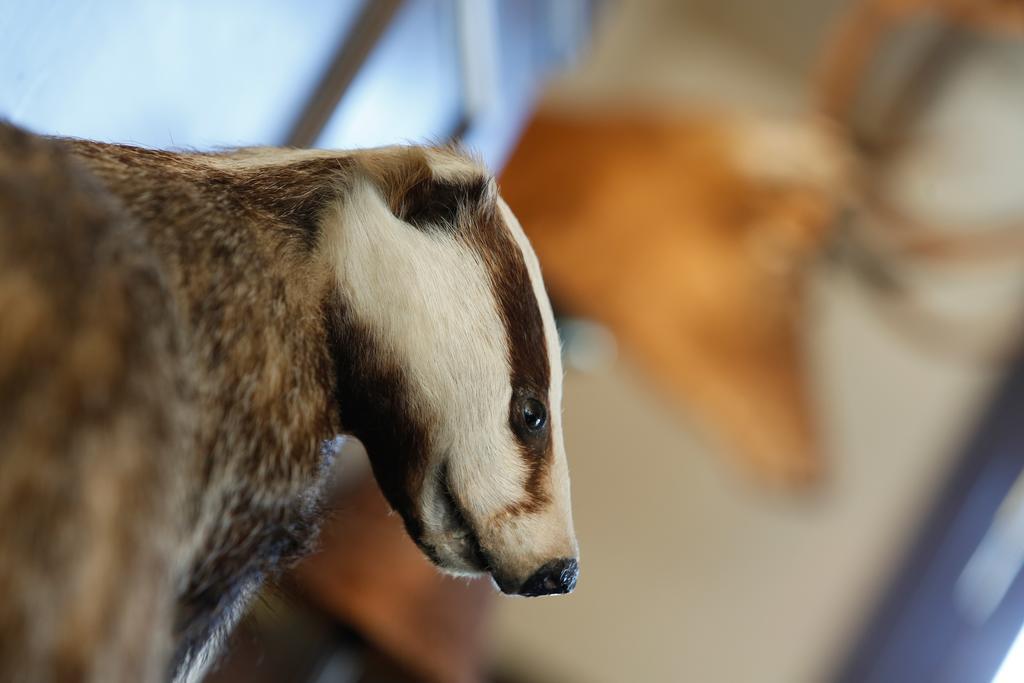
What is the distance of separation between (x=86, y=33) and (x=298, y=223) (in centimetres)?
23

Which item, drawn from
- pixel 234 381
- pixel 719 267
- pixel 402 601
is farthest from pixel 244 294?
pixel 719 267

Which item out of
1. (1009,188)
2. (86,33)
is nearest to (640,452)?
(1009,188)

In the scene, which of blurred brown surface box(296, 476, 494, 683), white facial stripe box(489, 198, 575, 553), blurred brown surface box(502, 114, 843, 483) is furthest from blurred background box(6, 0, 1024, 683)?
white facial stripe box(489, 198, 575, 553)

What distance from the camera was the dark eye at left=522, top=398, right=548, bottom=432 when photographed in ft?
1.12

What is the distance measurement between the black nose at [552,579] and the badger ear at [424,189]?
0.39 ft

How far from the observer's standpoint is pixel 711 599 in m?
1.35

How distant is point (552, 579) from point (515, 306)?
0.09 meters

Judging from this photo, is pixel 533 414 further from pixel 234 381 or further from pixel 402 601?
pixel 402 601

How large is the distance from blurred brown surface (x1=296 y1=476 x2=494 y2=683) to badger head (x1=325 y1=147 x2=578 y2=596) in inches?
12.7

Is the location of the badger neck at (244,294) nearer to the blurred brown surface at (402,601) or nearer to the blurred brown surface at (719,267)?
the blurred brown surface at (402,601)

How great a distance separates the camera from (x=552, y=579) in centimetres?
34

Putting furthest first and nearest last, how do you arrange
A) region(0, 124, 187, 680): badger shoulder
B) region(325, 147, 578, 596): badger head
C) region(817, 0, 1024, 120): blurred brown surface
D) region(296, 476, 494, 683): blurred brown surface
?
region(817, 0, 1024, 120): blurred brown surface → region(296, 476, 494, 683): blurred brown surface → region(325, 147, 578, 596): badger head → region(0, 124, 187, 680): badger shoulder

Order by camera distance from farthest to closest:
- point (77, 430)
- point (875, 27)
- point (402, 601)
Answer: point (875, 27) < point (402, 601) < point (77, 430)

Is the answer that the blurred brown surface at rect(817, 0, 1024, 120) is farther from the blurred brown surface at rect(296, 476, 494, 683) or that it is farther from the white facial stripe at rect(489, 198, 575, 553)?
the white facial stripe at rect(489, 198, 575, 553)
